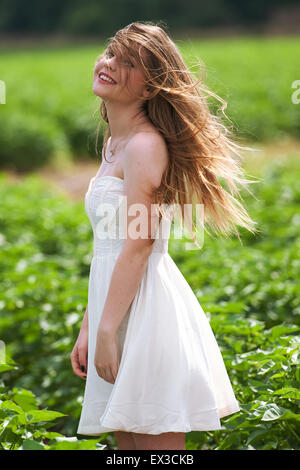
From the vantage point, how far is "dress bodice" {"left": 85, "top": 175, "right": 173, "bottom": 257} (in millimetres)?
2088

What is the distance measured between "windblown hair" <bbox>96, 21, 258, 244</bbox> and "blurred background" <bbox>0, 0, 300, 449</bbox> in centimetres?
25

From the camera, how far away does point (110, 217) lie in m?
2.11

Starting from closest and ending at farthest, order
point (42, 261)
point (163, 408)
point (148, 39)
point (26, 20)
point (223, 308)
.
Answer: point (163, 408), point (148, 39), point (223, 308), point (42, 261), point (26, 20)

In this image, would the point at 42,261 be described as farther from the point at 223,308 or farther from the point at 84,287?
the point at 223,308

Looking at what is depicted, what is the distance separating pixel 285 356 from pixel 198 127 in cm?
108

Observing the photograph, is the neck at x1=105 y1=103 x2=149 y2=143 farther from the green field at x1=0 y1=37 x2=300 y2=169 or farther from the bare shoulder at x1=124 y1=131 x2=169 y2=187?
the green field at x1=0 y1=37 x2=300 y2=169

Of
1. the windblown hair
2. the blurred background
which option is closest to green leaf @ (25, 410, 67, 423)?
the blurred background

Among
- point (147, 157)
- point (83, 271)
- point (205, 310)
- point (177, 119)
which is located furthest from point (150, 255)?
point (83, 271)

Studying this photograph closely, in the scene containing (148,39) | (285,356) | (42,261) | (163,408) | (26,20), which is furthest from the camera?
(26,20)

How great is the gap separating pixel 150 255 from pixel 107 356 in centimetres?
34

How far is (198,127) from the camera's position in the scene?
6.92ft

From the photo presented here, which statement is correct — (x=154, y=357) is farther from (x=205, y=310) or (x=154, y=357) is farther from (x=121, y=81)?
(x=205, y=310)

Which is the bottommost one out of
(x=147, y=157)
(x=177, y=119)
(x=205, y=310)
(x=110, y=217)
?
(x=205, y=310)
